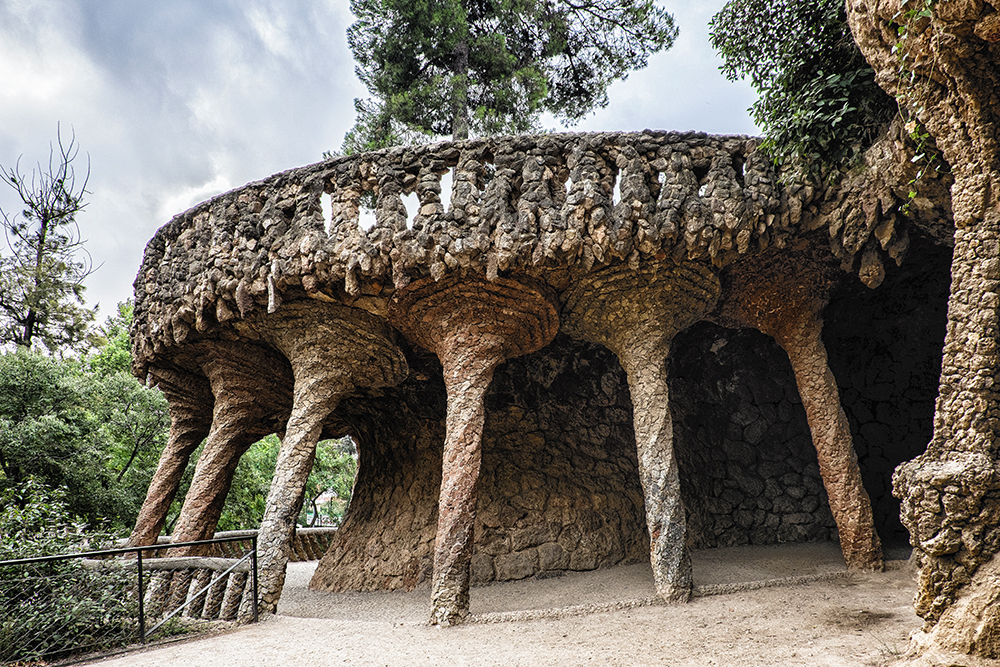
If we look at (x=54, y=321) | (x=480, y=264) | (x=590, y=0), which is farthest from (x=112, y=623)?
(x=54, y=321)

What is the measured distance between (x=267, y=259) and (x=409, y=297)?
1459 mm

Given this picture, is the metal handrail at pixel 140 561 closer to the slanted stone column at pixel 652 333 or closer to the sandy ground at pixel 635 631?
the sandy ground at pixel 635 631

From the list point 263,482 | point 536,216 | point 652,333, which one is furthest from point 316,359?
point 263,482

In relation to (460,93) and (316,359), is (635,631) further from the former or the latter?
(460,93)

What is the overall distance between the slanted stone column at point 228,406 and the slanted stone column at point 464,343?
7.24 ft

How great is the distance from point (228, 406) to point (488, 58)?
7.91 metres

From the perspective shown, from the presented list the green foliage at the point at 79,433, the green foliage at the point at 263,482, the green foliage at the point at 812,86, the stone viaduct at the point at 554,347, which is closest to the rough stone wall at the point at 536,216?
the stone viaduct at the point at 554,347

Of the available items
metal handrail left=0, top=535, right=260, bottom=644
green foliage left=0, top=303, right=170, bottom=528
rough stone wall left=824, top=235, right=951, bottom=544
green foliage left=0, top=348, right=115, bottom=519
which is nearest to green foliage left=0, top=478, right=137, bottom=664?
metal handrail left=0, top=535, right=260, bottom=644

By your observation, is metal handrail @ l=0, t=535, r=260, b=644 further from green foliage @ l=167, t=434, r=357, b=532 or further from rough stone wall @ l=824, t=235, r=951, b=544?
rough stone wall @ l=824, t=235, r=951, b=544

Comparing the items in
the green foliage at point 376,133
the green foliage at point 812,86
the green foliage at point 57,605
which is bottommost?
the green foliage at point 57,605

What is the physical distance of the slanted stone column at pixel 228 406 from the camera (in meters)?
7.08

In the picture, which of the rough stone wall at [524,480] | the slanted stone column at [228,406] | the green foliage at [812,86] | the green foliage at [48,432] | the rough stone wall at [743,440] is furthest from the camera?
the green foliage at [48,432]

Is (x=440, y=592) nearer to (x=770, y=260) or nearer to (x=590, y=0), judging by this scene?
(x=770, y=260)

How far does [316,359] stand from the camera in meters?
6.45
